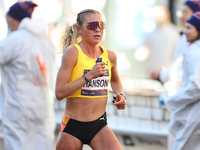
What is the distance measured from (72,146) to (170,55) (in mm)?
5774

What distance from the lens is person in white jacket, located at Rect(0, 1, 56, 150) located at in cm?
472

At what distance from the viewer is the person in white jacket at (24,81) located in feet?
15.5

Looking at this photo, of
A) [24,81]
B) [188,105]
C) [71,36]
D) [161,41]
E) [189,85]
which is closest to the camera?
[71,36]

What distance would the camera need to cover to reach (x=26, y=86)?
15.8 feet

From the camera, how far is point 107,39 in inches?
428

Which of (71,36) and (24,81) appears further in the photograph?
(24,81)

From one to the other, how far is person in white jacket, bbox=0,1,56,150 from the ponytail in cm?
141

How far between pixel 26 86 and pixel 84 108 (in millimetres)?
1896

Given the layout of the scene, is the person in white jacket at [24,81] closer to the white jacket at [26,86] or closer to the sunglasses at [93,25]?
the white jacket at [26,86]

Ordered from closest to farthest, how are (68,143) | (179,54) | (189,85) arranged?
(68,143), (189,85), (179,54)

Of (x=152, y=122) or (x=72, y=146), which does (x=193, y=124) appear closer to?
(x=152, y=122)

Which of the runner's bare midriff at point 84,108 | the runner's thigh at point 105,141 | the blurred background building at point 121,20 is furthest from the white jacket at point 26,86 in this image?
the blurred background building at point 121,20

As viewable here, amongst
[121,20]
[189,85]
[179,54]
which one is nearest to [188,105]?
[189,85]

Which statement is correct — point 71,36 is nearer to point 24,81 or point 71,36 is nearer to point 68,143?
point 68,143
